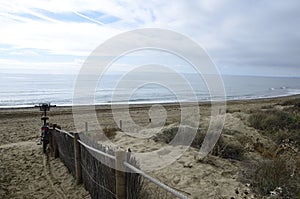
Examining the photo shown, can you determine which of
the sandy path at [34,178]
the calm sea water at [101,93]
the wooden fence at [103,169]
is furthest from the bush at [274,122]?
the calm sea water at [101,93]

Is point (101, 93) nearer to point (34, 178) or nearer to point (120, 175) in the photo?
point (34, 178)

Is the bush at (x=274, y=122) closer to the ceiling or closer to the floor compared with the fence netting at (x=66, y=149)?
closer to the ceiling

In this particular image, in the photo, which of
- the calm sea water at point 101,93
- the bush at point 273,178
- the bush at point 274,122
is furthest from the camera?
the calm sea water at point 101,93

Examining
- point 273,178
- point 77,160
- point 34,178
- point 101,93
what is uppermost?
point 101,93

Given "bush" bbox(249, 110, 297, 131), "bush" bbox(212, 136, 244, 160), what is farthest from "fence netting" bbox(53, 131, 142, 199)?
"bush" bbox(249, 110, 297, 131)

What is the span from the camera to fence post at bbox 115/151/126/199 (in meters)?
3.30

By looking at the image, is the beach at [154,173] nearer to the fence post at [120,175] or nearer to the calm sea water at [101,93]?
the fence post at [120,175]

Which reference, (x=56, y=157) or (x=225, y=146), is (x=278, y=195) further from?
(x=56, y=157)

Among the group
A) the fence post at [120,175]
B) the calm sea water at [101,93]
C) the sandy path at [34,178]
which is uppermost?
the calm sea water at [101,93]

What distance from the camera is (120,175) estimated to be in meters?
3.37

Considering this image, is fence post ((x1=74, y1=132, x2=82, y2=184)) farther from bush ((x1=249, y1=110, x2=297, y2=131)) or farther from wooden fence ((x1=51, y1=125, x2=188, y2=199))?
bush ((x1=249, y1=110, x2=297, y2=131))

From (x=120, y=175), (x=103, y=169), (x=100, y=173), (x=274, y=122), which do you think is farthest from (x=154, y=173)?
(x=274, y=122)

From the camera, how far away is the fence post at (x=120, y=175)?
3297 mm

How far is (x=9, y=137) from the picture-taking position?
11406mm
